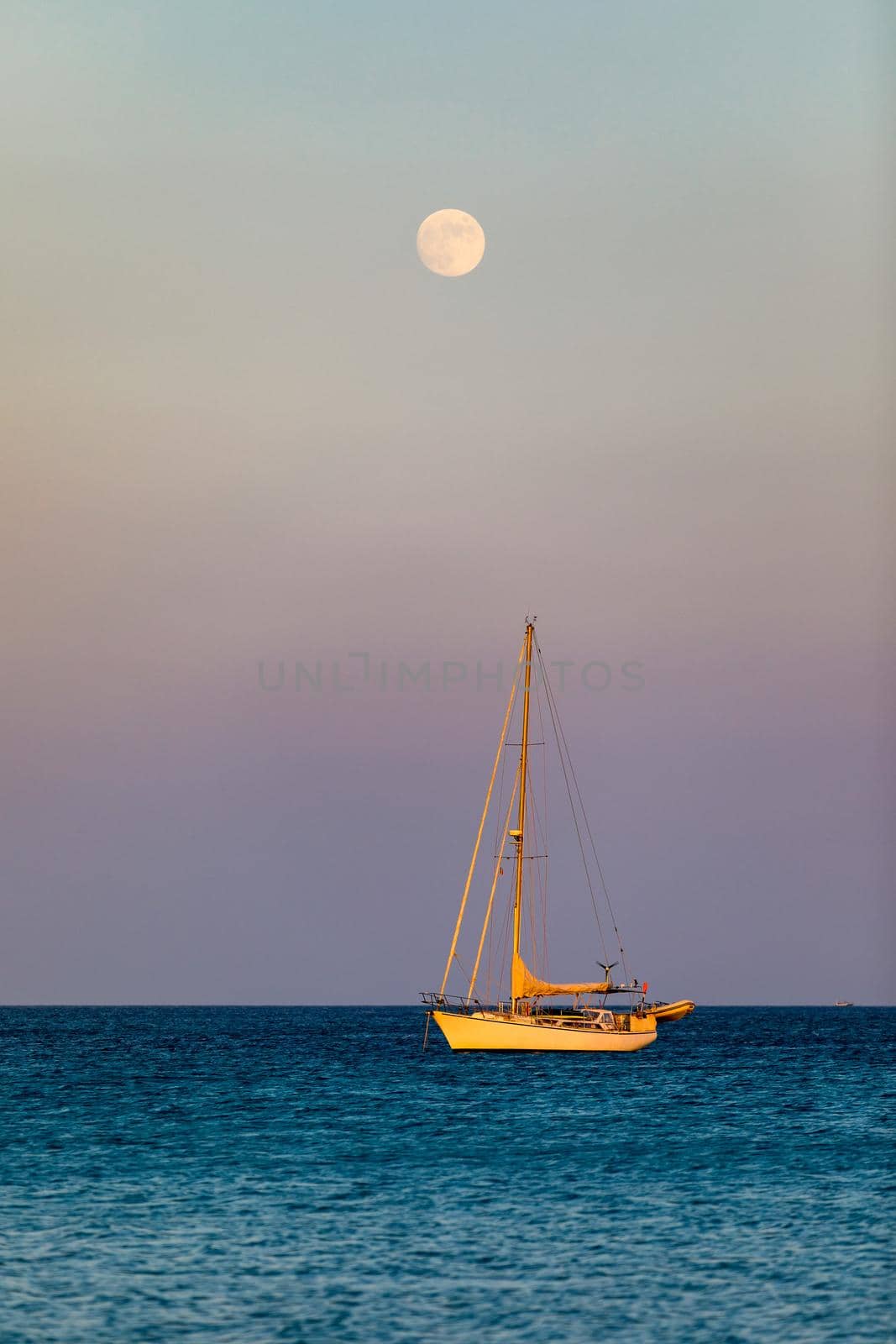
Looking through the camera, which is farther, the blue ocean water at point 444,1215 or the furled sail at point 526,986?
the furled sail at point 526,986

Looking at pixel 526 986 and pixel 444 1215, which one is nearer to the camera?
pixel 444 1215

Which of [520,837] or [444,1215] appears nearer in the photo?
[444,1215]

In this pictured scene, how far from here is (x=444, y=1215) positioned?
3612cm

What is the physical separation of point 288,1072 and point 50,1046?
52.7 metres

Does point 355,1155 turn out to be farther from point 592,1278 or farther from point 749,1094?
point 749,1094

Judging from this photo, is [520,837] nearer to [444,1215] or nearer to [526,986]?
[526,986]

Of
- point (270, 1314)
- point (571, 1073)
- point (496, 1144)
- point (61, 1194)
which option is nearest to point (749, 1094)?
point (571, 1073)

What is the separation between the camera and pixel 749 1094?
7500 centimetres

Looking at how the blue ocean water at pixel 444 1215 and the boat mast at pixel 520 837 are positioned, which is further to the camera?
the boat mast at pixel 520 837

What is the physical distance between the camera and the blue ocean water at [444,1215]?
1040 inches

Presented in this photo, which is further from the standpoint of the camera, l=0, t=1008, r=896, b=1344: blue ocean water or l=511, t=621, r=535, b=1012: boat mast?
l=511, t=621, r=535, b=1012: boat mast

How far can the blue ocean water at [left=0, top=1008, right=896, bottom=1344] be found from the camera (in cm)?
2641

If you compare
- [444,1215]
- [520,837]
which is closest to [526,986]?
[520,837]

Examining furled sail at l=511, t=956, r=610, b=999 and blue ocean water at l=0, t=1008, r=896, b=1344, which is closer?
blue ocean water at l=0, t=1008, r=896, b=1344
